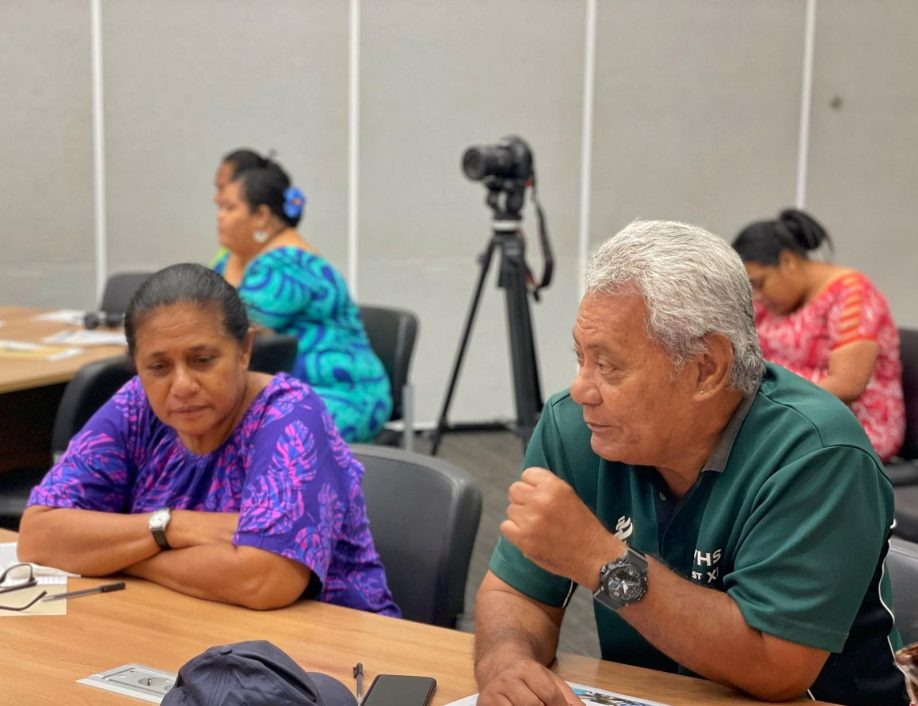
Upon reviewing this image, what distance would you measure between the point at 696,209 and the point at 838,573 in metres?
5.14

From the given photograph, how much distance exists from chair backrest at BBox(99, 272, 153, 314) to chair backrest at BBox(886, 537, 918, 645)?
3793mm

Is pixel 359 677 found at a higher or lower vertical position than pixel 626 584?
lower

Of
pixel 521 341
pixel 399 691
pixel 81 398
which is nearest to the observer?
pixel 399 691

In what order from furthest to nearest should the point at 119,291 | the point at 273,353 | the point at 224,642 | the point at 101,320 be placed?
1. the point at 119,291
2. the point at 101,320
3. the point at 273,353
4. the point at 224,642

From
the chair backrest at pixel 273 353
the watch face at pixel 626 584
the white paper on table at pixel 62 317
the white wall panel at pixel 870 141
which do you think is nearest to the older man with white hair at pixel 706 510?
the watch face at pixel 626 584

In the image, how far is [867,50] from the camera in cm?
650

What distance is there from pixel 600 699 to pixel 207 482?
92cm

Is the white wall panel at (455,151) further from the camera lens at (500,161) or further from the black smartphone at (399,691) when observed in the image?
the black smartphone at (399,691)

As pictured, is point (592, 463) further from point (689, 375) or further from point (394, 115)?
point (394, 115)

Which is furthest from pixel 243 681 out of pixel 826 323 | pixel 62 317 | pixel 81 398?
pixel 62 317

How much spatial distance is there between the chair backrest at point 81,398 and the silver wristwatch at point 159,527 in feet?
3.58

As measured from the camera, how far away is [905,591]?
5.74 ft

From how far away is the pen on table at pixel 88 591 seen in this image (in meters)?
1.89

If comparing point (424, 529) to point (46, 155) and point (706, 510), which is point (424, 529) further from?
point (46, 155)
